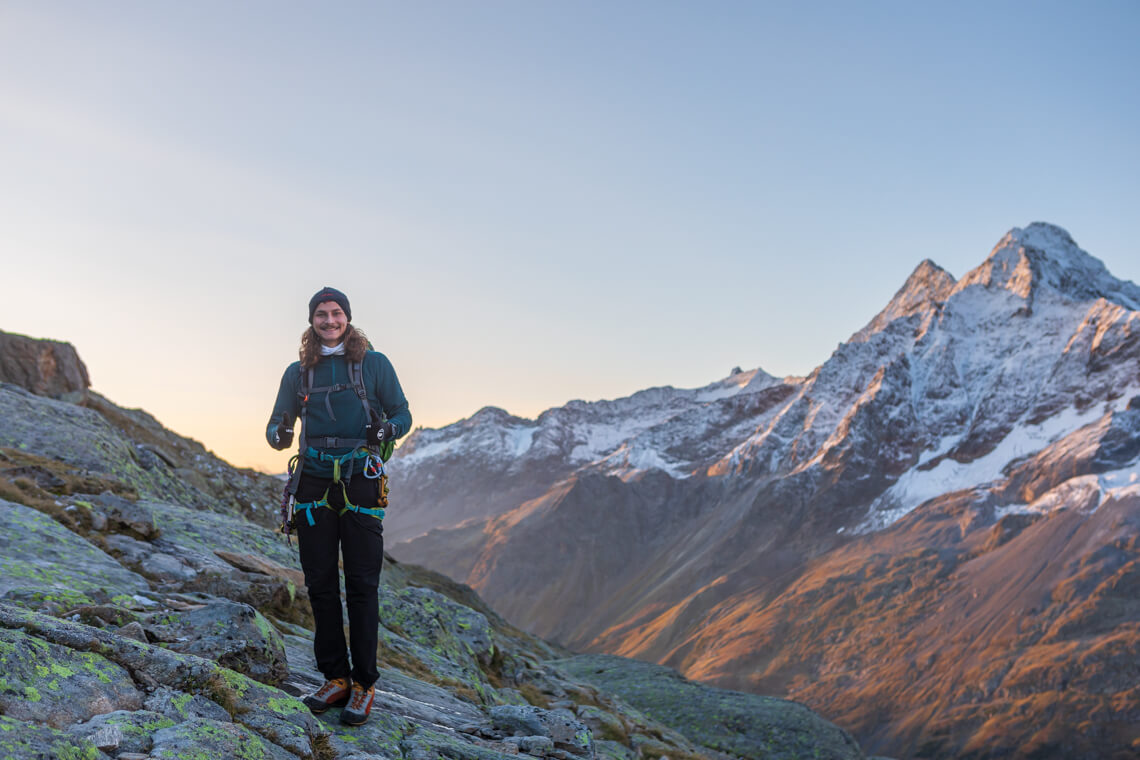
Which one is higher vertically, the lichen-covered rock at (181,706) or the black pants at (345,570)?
the black pants at (345,570)

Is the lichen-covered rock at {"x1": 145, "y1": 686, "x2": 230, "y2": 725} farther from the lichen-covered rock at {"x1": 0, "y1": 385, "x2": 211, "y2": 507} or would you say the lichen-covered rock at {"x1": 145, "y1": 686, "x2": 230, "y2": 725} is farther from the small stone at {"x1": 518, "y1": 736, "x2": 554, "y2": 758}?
the lichen-covered rock at {"x1": 0, "y1": 385, "x2": 211, "y2": 507}

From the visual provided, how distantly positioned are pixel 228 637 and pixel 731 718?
33145mm

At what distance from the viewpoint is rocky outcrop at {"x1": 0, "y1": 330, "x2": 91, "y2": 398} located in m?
33.4

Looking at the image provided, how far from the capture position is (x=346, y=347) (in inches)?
402

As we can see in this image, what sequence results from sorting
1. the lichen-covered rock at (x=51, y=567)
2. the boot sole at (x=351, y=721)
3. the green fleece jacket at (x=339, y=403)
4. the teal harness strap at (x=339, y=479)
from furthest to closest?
the lichen-covered rock at (x=51, y=567)
the green fleece jacket at (x=339, y=403)
the teal harness strap at (x=339, y=479)
the boot sole at (x=351, y=721)

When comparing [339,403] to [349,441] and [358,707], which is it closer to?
[349,441]

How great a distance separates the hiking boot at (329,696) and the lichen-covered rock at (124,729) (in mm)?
2635

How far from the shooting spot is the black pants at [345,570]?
32.3 feet

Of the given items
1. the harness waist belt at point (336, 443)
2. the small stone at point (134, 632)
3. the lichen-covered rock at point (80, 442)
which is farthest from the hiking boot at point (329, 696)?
the lichen-covered rock at point (80, 442)

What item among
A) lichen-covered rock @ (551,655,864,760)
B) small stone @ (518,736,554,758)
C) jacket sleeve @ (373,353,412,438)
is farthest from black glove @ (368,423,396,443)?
lichen-covered rock @ (551,655,864,760)

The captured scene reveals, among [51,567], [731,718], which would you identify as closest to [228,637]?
[51,567]

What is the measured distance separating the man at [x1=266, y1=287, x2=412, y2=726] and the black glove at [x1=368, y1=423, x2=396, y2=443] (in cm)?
1

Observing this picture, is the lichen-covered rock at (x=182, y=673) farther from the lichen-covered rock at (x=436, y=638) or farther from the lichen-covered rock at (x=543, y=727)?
the lichen-covered rock at (x=436, y=638)

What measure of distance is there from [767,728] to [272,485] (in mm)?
25256
